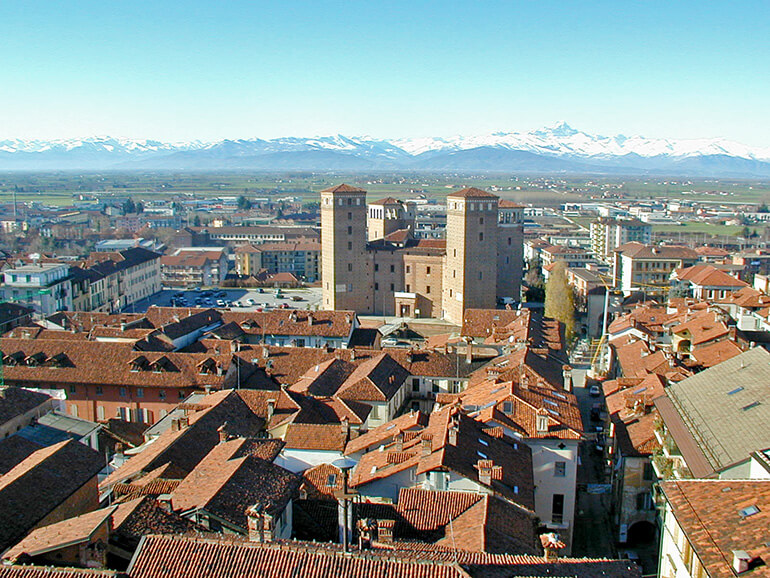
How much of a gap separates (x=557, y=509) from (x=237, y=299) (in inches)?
1391

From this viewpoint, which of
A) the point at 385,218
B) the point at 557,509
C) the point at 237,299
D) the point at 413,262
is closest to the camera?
the point at 557,509

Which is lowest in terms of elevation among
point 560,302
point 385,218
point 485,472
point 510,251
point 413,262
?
point 560,302

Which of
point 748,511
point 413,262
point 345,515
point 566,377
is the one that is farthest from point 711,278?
point 345,515

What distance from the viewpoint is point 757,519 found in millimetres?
8977

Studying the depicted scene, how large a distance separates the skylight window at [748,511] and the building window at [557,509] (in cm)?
554

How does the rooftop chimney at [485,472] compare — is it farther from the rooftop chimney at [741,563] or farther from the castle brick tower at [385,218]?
the castle brick tower at [385,218]

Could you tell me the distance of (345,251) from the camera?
133 feet

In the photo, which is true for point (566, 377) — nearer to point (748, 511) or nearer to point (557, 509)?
point (557, 509)

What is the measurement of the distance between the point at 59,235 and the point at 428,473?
84.5 metres

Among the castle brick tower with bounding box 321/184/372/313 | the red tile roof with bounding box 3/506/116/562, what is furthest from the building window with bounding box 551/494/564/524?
the castle brick tower with bounding box 321/184/372/313

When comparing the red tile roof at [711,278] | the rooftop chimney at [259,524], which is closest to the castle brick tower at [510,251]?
the red tile roof at [711,278]

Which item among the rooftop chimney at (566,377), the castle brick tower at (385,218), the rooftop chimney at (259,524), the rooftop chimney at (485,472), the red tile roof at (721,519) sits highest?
the castle brick tower at (385,218)

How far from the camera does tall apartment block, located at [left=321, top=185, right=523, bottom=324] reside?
3834 centimetres

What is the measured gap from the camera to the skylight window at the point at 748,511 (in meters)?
9.10
